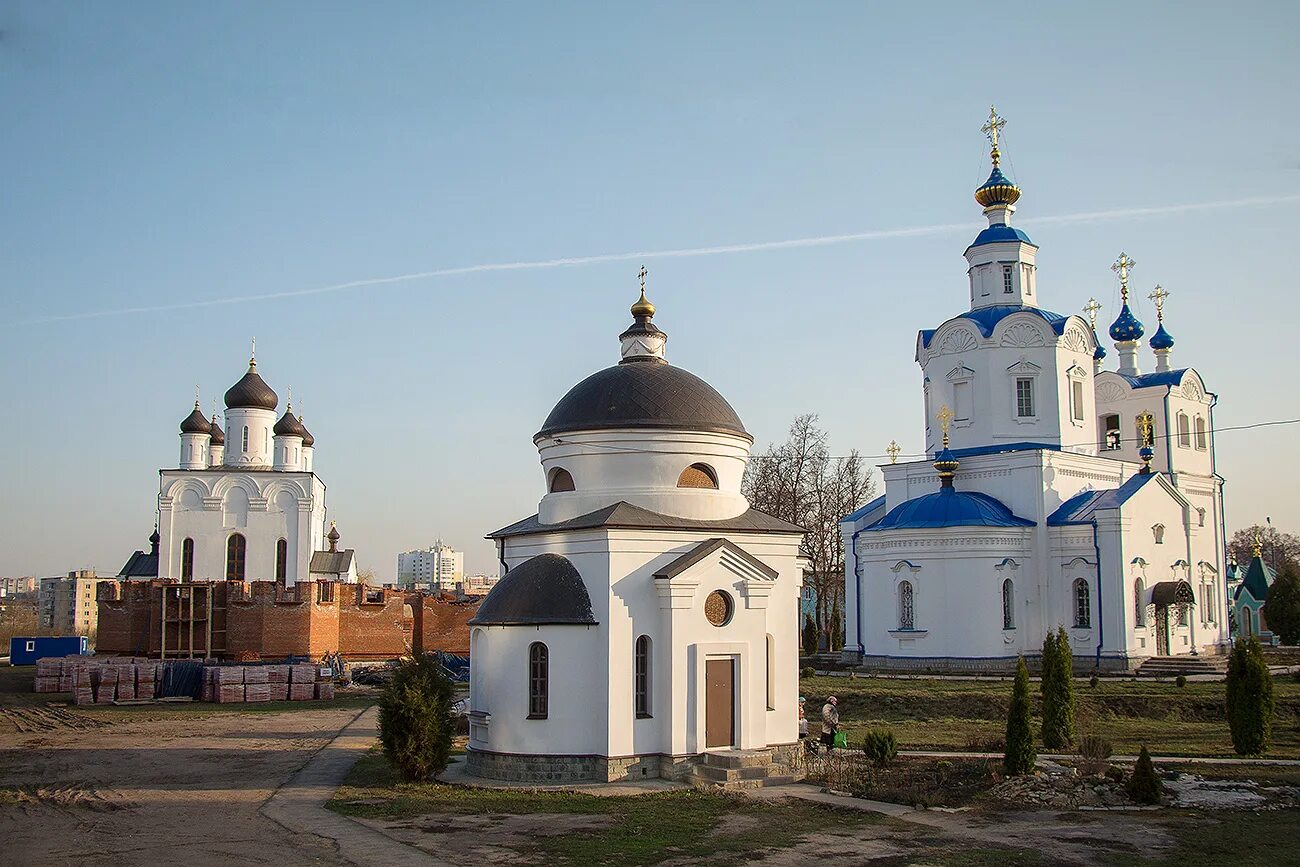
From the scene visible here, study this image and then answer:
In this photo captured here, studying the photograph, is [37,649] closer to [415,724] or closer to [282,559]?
[282,559]

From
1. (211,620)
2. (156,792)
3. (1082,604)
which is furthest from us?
(211,620)

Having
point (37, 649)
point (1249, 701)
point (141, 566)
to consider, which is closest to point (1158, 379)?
point (1249, 701)

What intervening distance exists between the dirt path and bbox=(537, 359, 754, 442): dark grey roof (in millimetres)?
7576

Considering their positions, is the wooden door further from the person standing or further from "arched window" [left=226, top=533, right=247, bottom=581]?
"arched window" [left=226, top=533, right=247, bottom=581]

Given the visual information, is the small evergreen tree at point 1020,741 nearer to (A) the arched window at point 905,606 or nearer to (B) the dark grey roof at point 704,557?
(B) the dark grey roof at point 704,557

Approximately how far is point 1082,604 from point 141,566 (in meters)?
37.8

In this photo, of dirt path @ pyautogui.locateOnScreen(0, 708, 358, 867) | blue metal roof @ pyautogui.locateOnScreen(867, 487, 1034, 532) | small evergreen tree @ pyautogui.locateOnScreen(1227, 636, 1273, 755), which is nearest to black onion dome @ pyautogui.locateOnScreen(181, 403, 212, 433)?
dirt path @ pyautogui.locateOnScreen(0, 708, 358, 867)

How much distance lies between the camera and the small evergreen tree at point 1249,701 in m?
19.6

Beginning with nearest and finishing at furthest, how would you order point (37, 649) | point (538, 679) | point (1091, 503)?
point (538, 679) < point (1091, 503) < point (37, 649)

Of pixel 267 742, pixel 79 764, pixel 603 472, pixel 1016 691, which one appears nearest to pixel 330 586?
pixel 267 742

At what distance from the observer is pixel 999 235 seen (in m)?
36.9

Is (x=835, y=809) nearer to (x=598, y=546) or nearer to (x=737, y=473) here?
(x=598, y=546)

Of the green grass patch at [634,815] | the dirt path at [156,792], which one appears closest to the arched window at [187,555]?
the dirt path at [156,792]

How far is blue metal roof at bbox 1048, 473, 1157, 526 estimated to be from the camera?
32.9 metres
